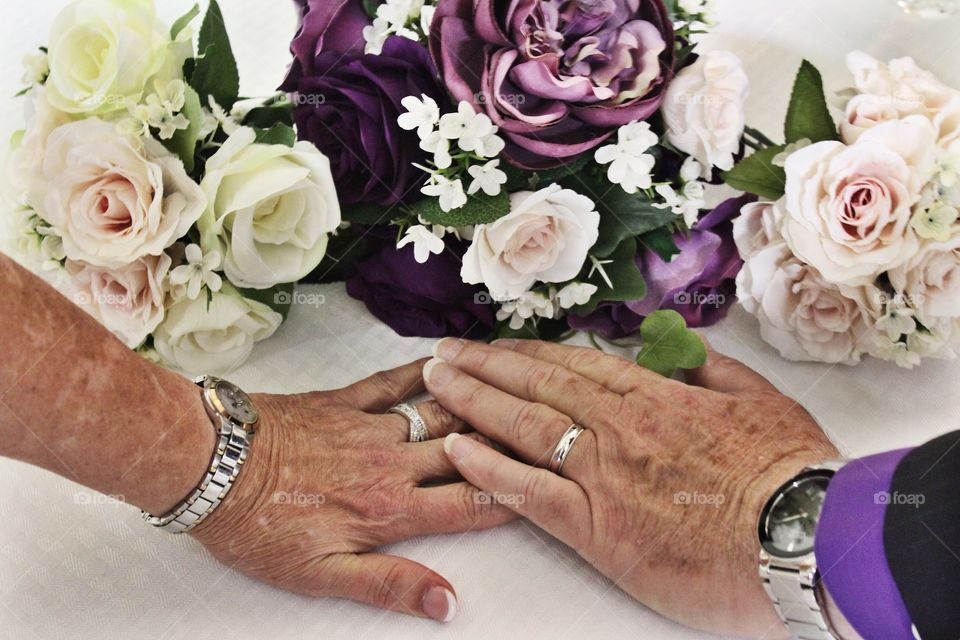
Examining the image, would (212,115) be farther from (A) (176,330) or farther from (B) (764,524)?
(B) (764,524)

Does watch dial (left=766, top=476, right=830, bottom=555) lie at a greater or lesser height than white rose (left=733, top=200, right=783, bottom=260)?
lesser

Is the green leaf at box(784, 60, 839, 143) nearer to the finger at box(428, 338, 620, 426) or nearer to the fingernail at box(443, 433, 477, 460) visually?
the finger at box(428, 338, 620, 426)

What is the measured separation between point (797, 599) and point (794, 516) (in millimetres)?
71

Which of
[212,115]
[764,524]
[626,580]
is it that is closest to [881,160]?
[764,524]

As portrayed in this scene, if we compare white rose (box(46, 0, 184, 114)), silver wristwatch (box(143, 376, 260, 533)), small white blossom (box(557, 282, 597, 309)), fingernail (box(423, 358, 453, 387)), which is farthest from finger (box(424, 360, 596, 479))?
white rose (box(46, 0, 184, 114))

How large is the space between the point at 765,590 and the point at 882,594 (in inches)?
4.0

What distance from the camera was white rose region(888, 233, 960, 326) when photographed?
0.99 metres

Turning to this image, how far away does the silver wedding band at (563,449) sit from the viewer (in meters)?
1.03

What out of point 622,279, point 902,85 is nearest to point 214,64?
point 622,279

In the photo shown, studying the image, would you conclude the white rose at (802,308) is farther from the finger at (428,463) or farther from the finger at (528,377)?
the finger at (428,463)

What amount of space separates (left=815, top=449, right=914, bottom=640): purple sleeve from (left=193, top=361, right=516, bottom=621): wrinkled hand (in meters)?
0.34
